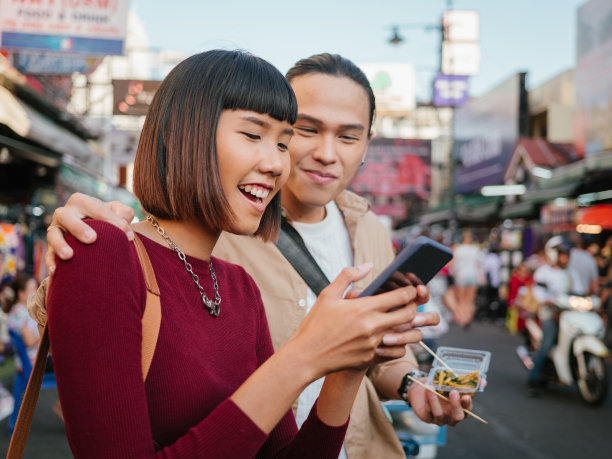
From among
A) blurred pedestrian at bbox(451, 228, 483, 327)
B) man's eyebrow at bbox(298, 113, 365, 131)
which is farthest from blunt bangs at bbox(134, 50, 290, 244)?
blurred pedestrian at bbox(451, 228, 483, 327)

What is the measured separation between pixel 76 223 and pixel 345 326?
0.57 meters

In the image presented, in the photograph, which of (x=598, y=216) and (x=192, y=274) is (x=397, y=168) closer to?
(x=598, y=216)

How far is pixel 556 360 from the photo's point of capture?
25.1 ft

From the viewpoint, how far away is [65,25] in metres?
6.57

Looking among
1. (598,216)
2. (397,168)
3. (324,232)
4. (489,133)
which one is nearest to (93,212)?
(324,232)

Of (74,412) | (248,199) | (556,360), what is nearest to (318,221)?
(248,199)

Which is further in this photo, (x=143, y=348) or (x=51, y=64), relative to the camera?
(x=51, y=64)

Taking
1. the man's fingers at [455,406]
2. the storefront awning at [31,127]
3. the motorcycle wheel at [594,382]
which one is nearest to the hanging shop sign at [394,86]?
the storefront awning at [31,127]

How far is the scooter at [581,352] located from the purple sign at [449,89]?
51.8 feet

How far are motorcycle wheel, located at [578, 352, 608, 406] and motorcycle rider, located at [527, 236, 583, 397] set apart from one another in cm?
62

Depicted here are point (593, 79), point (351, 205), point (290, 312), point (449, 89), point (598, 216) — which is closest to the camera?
point (290, 312)

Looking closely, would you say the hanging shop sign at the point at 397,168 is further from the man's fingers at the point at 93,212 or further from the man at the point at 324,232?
the man's fingers at the point at 93,212

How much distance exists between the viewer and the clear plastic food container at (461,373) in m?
1.81

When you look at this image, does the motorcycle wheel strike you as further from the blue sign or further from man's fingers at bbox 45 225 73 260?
the blue sign
